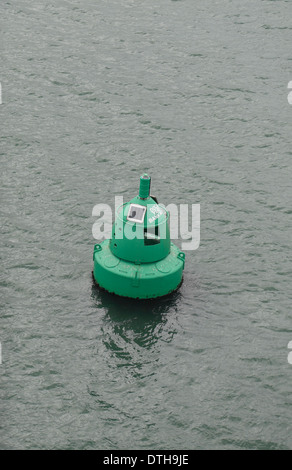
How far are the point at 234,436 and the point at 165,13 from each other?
17157 millimetres

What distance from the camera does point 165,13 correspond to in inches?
985

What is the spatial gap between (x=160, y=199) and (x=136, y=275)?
390cm

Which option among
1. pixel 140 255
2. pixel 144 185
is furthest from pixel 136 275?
pixel 144 185

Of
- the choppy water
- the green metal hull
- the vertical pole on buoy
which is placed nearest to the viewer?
the choppy water

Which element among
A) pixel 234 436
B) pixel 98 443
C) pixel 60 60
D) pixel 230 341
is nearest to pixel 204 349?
pixel 230 341

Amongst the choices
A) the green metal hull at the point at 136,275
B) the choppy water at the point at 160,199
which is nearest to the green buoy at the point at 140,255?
the green metal hull at the point at 136,275

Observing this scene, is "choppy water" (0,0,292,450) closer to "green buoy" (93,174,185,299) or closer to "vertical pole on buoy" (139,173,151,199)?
"green buoy" (93,174,185,299)

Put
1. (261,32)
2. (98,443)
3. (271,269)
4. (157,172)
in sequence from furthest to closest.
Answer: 1. (261,32)
2. (157,172)
3. (271,269)
4. (98,443)

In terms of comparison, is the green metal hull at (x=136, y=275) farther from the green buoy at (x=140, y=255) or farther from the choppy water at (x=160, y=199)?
the choppy water at (x=160, y=199)

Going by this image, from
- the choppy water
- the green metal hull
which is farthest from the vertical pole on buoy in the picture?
the choppy water

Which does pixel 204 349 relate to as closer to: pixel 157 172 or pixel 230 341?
pixel 230 341

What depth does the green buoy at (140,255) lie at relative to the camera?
1327cm

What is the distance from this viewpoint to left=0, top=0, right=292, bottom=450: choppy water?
38.5 ft

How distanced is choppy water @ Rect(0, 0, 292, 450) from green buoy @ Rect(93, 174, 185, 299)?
1.24 ft
